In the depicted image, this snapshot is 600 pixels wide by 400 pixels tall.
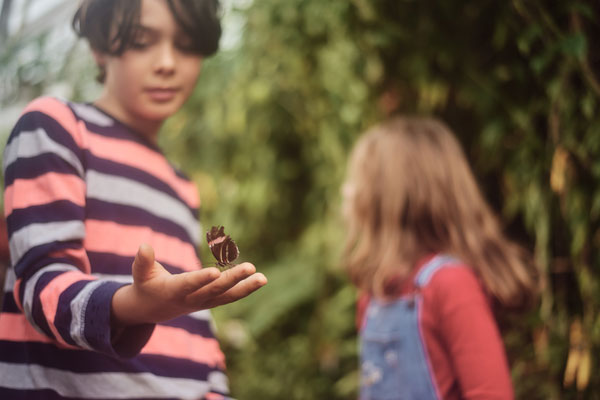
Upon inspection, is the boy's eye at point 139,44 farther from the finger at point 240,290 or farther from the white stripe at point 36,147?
the finger at point 240,290

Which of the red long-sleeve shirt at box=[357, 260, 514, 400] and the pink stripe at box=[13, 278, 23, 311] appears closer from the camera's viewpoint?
the pink stripe at box=[13, 278, 23, 311]

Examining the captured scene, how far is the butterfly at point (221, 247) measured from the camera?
1.25ft

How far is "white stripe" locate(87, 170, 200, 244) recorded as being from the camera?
20.6 inches

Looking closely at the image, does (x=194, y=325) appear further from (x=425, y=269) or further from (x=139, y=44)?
(x=425, y=269)

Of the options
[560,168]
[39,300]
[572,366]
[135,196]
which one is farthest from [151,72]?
[572,366]

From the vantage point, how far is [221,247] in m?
0.38

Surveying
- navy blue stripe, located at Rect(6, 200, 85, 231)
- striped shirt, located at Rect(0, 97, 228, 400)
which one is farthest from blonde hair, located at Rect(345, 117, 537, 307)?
navy blue stripe, located at Rect(6, 200, 85, 231)

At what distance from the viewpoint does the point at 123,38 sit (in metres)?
0.51

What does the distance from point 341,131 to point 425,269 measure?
1.83ft

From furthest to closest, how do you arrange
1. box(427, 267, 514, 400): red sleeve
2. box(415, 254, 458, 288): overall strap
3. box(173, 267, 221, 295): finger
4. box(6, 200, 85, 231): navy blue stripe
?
1. box(415, 254, 458, 288): overall strap
2. box(427, 267, 514, 400): red sleeve
3. box(6, 200, 85, 231): navy blue stripe
4. box(173, 267, 221, 295): finger

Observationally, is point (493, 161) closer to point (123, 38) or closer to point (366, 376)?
point (366, 376)

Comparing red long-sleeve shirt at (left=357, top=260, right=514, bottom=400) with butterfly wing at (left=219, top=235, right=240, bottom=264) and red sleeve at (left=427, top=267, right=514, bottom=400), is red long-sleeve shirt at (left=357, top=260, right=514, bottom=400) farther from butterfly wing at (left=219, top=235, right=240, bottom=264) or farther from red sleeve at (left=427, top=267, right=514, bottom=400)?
butterfly wing at (left=219, top=235, right=240, bottom=264)

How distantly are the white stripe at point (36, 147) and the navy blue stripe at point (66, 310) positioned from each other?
0.40 feet

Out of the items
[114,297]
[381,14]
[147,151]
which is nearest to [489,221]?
[381,14]
